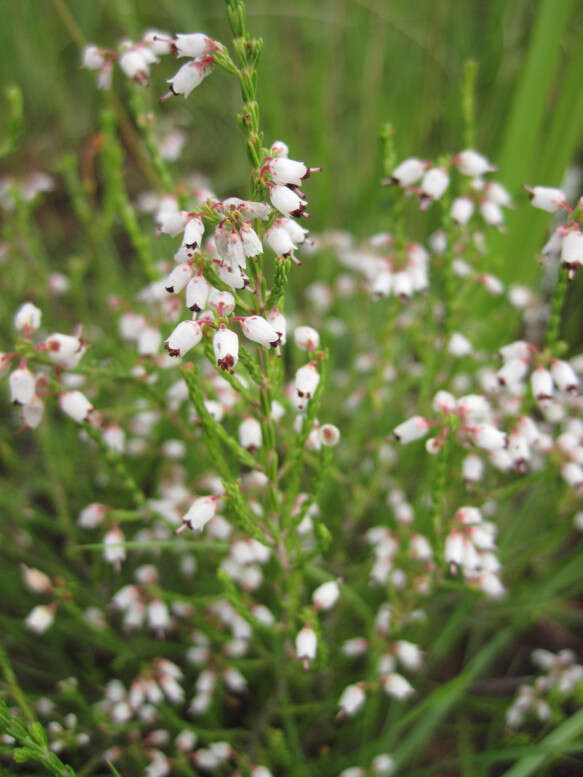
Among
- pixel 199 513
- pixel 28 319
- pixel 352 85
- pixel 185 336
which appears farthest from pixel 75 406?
pixel 352 85

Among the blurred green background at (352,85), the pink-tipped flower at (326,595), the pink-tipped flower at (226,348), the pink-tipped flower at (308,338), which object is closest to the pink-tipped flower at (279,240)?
the pink-tipped flower at (226,348)

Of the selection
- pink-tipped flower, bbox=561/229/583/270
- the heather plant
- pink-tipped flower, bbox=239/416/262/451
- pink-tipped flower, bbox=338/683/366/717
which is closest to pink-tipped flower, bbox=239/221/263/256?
the heather plant

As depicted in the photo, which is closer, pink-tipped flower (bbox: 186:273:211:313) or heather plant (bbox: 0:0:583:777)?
pink-tipped flower (bbox: 186:273:211:313)

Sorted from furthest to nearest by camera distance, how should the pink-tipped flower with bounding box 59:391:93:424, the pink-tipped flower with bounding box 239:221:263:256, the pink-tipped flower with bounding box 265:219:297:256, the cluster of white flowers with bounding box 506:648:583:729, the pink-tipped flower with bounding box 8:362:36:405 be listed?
1. the cluster of white flowers with bounding box 506:648:583:729
2. the pink-tipped flower with bounding box 59:391:93:424
3. the pink-tipped flower with bounding box 8:362:36:405
4. the pink-tipped flower with bounding box 265:219:297:256
5. the pink-tipped flower with bounding box 239:221:263:256

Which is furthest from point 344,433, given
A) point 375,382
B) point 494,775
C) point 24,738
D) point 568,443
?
point 24,738

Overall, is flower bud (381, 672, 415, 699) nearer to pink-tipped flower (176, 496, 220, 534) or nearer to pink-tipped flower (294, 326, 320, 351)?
→ pink-tipped flower (176, 496, 220, 534)

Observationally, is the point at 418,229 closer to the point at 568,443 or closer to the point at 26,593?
the point at 568,443

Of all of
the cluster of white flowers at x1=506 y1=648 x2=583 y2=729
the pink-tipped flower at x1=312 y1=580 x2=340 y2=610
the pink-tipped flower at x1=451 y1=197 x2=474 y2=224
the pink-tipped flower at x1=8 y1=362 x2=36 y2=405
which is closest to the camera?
the pink-tipped flower at x1=8 y1=362 x2=36 y2=405

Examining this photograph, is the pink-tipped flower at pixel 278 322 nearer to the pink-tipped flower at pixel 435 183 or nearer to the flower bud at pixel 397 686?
the pink-tipped flower at pixel 435 183
